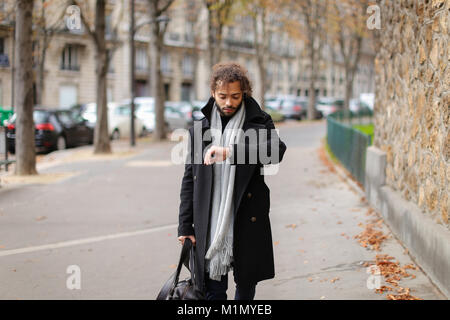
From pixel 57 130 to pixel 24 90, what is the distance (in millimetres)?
7291

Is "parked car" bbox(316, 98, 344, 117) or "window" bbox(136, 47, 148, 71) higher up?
"window" bbox(136, 47, 148, 71)

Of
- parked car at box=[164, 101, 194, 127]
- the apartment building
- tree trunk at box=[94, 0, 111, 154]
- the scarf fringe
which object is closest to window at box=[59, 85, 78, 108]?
the apartment building

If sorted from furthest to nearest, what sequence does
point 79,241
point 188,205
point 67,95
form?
point 67,95
point 79,241
point 188,205

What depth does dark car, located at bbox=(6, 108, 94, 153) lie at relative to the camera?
20141mm

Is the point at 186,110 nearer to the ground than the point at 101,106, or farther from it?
nearer to the ground

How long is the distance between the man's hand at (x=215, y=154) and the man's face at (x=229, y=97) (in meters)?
0.29

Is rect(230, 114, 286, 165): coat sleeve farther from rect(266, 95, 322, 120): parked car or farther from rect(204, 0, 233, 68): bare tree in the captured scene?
rect(266, 95, 322, 120): parked car

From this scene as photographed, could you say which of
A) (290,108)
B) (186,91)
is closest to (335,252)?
(290,108)

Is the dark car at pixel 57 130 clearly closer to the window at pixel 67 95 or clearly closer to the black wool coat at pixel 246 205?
the black wool coat at pixel 246 205

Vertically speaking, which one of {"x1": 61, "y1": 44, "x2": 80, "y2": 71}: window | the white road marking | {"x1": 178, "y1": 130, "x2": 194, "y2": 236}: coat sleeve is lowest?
the white road marking

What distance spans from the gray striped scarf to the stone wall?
8.20ft

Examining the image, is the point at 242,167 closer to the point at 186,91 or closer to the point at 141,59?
the point at 141,59

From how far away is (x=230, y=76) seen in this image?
3707 millimetres
